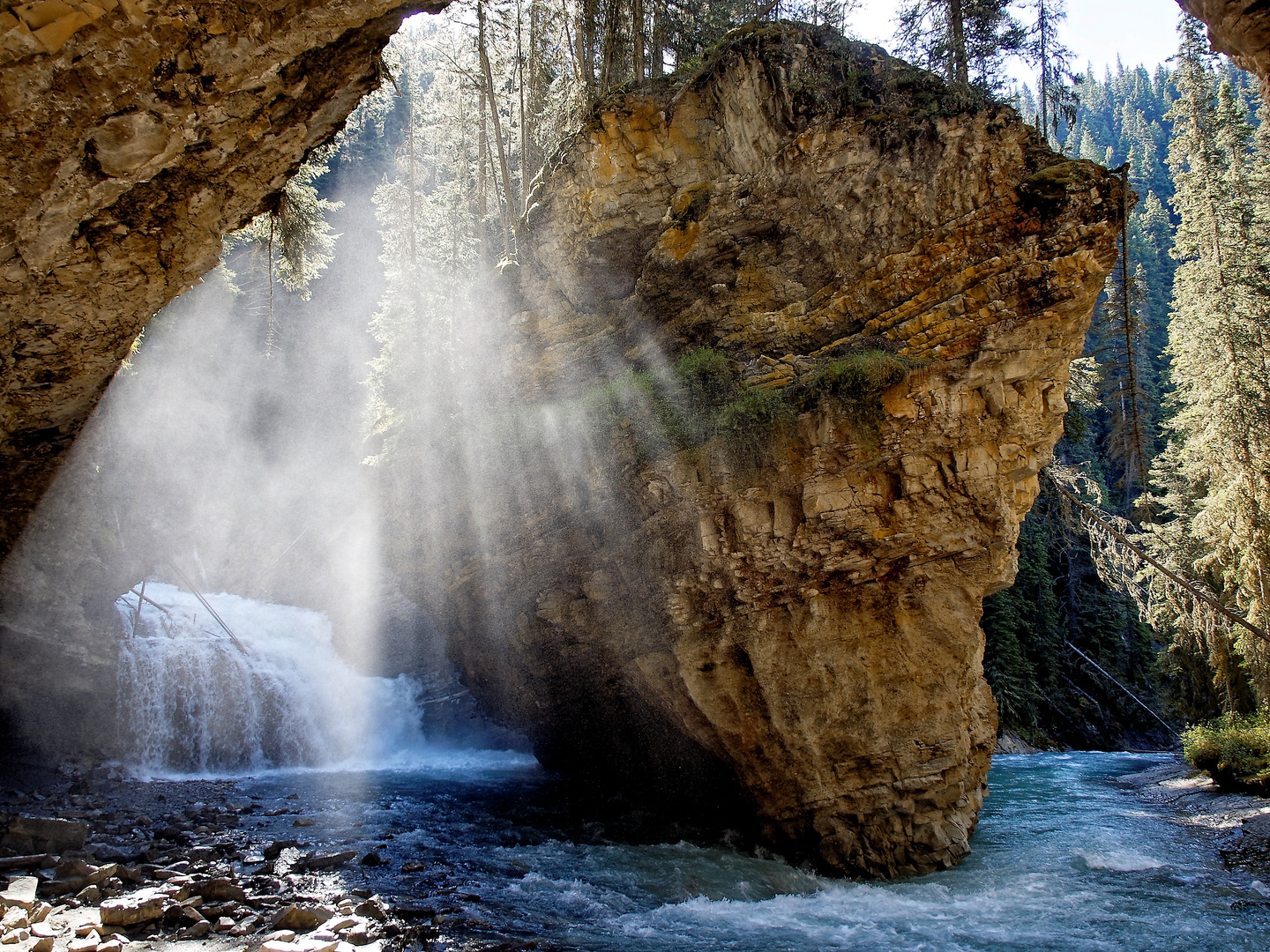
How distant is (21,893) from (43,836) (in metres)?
2.37

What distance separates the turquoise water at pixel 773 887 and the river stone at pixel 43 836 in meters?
3.24

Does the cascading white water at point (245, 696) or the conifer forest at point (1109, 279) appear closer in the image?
the conifer forest at point (1109, 279)

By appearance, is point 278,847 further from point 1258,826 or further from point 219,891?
point 1258,826

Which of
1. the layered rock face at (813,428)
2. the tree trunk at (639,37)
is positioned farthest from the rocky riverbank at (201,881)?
the tree trunk at (639,37)

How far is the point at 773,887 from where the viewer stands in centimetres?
967

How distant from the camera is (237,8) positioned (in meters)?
4.95

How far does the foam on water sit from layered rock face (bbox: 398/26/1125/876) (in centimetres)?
1155

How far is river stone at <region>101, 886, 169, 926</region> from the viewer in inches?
238

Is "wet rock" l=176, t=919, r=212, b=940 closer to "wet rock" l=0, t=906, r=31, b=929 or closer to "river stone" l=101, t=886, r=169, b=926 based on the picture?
"river stone" l=101, t=886, r=169, b=926

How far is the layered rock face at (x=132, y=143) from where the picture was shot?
4500 millimetres

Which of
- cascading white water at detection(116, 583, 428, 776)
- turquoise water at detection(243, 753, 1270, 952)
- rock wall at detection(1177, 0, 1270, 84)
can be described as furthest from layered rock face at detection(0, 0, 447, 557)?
cascading white water at detection(116, 583, 428, 776)

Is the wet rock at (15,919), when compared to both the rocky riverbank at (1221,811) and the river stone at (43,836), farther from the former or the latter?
the rocky riverbank at (1221,811)

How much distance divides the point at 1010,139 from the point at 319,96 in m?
8.91

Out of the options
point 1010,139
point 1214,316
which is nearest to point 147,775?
point 1010,139
